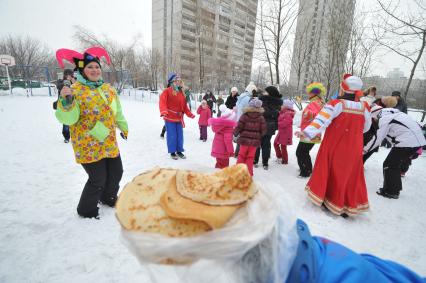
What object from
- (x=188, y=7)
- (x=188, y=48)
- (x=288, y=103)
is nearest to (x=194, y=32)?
(x=188, y=48)

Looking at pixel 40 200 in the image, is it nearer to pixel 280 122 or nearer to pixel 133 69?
pixel 280 122

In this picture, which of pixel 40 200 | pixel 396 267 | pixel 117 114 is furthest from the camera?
pixel 40 200

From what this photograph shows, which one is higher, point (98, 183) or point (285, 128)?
point (285, 128)

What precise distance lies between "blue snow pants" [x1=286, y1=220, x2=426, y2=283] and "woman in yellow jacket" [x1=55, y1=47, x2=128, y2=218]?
8.03 feet

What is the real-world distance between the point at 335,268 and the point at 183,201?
24.9 inches

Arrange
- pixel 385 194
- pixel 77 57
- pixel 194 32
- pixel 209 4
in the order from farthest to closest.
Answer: pixel 194 32, pixel 209 4, pixel 385 194, pixel 77 57

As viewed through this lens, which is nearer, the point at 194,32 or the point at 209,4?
the point at 209,4

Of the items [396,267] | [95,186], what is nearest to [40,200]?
[95,186]

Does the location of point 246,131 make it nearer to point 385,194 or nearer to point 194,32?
point 385,194

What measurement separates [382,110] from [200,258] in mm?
4981

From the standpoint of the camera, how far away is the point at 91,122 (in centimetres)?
255

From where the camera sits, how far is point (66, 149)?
579 centimetres

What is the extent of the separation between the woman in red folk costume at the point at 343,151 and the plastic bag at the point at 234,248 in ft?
8.44

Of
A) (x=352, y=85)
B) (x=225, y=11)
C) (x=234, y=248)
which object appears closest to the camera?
(x=234, y=248)
